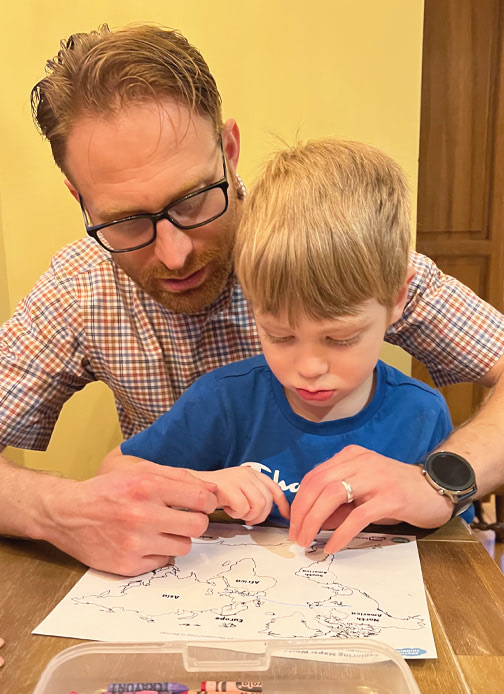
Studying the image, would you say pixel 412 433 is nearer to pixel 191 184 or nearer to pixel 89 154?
pixel 191 184

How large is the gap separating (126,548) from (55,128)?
0.73 meters

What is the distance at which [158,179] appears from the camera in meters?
1.05

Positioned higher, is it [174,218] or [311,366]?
[174,218]

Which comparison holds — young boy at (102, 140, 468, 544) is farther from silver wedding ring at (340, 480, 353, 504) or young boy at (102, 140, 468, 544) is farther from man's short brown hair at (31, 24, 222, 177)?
man's short brown hair at (31, 24, 222, 177)

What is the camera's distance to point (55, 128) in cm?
113

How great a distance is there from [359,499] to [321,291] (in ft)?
0.87

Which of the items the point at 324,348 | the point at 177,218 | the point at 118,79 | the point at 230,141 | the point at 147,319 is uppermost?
the point at 118,79

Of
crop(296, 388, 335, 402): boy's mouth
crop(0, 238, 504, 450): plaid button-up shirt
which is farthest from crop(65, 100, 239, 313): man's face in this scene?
crop(296, 388, 335, 402): boy's mouth

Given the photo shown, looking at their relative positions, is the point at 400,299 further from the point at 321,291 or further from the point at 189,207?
the point at 189,207

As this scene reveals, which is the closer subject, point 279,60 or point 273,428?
point 273,428

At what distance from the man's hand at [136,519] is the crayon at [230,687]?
247 millimetres

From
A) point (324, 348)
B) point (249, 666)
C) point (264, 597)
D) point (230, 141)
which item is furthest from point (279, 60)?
point (249, 666)

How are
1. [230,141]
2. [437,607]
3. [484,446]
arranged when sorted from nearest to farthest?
[437,607], [484,446], [230,141]

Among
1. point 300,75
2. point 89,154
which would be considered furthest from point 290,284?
point 300,75
